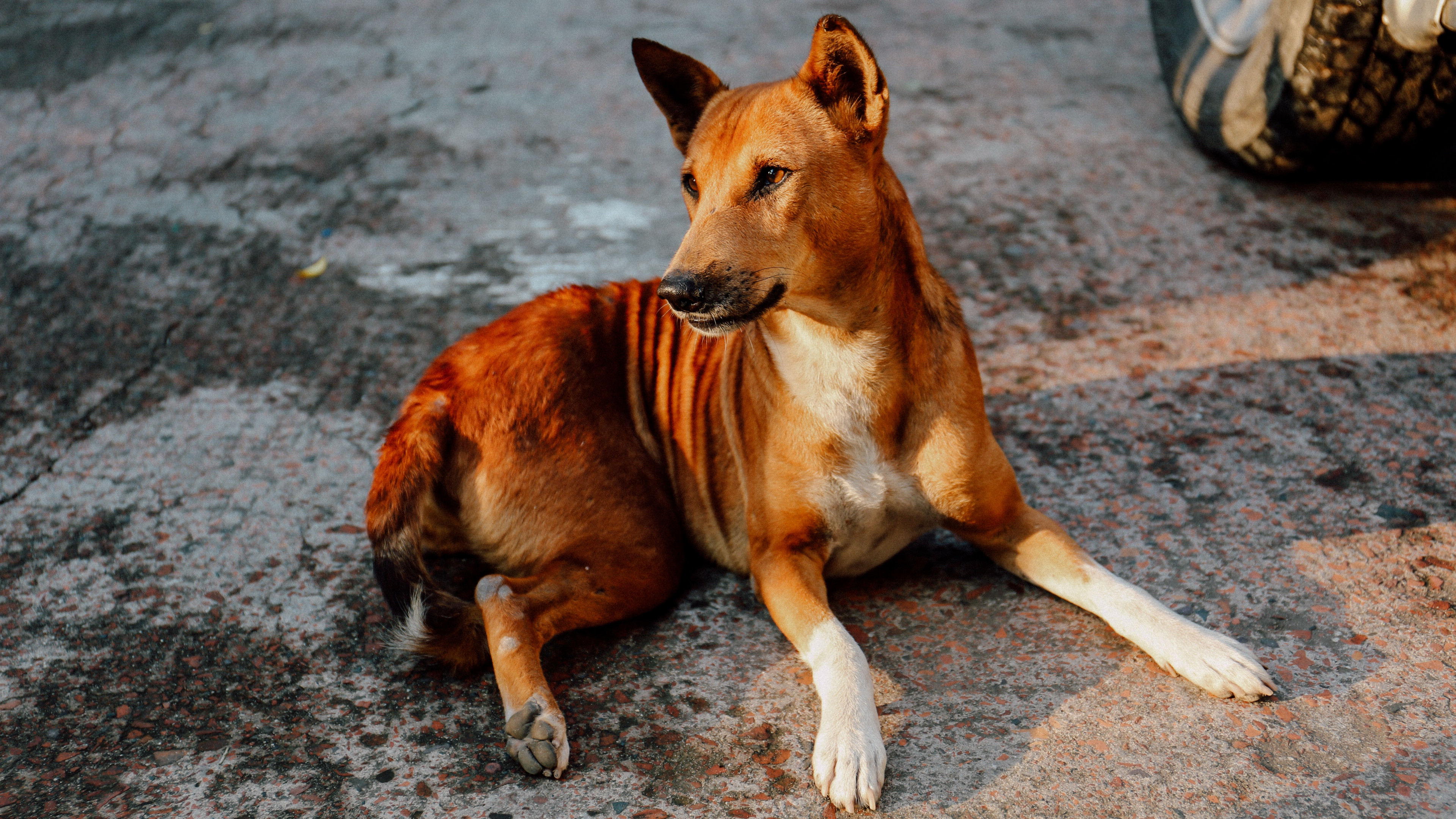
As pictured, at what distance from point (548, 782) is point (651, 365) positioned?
4.71 feet

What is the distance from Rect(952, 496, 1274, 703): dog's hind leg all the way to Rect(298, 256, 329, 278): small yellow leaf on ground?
323cm

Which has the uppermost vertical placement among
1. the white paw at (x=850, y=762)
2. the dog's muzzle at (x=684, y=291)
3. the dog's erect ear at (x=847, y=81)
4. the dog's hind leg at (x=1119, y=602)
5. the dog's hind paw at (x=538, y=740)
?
the dog's erect ear at (x=847, y=81)

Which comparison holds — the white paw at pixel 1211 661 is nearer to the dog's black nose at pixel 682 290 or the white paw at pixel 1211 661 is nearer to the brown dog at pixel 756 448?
the brown dog at pixel 756 448

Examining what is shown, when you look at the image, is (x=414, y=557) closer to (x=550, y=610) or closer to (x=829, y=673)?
(x=550, y=610)

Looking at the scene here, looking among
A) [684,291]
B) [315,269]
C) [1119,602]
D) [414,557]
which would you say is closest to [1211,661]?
[1119,602]

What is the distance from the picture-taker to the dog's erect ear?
104 inches

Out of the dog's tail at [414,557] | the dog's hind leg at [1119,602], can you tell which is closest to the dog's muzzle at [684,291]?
the dog's tail at [414,557]

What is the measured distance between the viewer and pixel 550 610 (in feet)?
9.46

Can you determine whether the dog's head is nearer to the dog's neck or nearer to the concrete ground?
the dog's neck

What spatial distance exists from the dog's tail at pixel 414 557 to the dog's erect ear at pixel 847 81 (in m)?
1.40

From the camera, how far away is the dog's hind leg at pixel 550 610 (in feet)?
8.34

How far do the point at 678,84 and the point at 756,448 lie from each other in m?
1.07

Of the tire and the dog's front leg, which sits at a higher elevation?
the tire

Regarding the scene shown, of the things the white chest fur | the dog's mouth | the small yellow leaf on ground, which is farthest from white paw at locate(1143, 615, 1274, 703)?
the small yellow leaf on ground
